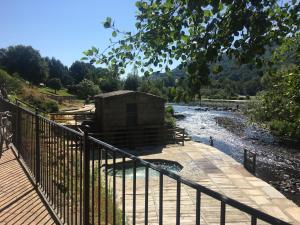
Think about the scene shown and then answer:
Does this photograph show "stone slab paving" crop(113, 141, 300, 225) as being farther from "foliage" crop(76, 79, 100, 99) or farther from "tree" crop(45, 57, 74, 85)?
"tree" crop(45, 57, 74, 85)

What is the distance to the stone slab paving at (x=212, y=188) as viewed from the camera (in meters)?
10.1

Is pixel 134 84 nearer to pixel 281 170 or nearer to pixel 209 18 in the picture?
pixel 281 170

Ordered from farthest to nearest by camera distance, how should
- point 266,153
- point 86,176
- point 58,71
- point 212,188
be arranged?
point 58,71 < point 266,153 < point 212,188 < point 86,176

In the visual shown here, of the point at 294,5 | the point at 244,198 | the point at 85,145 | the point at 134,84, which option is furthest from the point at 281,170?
A: the point at 134,84

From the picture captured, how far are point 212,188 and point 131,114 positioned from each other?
518 inches

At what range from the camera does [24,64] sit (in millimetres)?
87438

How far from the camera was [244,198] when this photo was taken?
535 inches

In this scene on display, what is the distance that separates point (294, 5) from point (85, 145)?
11.0ft

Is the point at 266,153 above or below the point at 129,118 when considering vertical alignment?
below

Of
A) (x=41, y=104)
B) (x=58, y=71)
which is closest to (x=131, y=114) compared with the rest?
(x=41, y=104)

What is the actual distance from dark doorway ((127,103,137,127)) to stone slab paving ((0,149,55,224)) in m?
18.7

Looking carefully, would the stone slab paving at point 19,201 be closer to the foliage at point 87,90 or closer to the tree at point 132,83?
the foliage at point 87,90

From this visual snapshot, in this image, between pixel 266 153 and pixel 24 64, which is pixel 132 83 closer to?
pixel 24 64

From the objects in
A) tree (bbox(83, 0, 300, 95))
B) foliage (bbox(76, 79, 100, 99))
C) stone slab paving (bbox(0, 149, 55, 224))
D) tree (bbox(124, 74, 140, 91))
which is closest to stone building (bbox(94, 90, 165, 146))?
stone slab paving (bbox(0, 149, 55, 224))
